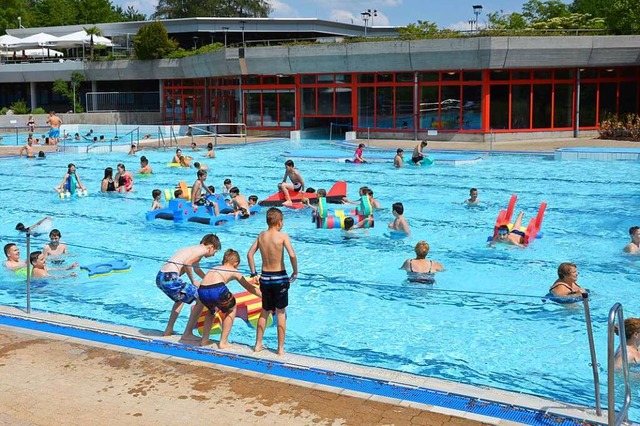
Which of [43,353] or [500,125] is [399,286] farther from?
[500,125]

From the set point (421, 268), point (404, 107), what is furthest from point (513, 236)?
point (404, 107)

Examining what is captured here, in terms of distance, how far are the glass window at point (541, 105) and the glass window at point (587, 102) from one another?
1443 mm

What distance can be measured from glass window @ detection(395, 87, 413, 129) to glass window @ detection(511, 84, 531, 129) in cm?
450

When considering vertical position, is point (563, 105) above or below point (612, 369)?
above

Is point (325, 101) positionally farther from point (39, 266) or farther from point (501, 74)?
point (39, 266)

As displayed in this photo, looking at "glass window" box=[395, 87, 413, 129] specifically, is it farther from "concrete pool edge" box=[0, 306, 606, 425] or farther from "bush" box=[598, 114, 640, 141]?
"concrete pool edge" box=[0, 306, 606, 425]

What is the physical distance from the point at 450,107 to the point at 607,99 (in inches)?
262

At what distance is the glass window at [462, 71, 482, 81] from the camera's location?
3281cm

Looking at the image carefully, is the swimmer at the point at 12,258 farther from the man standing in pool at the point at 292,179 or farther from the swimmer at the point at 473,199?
the swimmer at the point at 473,199

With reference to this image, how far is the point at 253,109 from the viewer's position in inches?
1587

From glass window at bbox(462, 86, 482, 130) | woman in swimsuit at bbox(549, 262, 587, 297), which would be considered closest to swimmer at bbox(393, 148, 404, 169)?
glass window at bbox(462, 86, 482, 130)

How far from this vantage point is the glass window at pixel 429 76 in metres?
34.0

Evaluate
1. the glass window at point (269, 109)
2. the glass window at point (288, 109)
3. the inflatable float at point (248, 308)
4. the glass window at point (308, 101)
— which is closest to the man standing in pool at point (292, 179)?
the inflatable float at point (248, 308)

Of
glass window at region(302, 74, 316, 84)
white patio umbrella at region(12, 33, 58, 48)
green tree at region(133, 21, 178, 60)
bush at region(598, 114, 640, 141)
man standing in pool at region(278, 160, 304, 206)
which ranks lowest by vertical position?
man standing in pool at region(278, 160, 304, 206)
